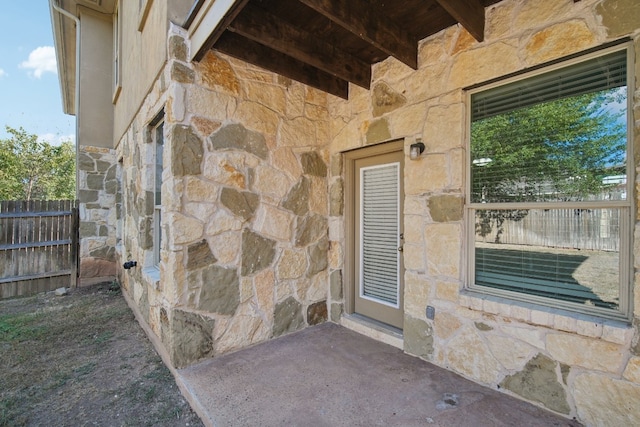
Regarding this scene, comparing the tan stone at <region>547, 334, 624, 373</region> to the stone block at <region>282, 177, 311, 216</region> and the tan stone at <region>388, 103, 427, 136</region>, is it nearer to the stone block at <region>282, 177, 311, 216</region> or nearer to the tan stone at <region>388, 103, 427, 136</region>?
the tan stone at <region>388, 103, 427, 136</region>

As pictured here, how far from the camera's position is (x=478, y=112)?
233 centimetres

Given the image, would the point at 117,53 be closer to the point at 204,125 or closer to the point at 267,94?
the point at 267,94

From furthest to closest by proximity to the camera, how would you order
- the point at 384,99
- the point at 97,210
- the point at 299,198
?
1. the point at 97,210
2. the point at 299,198
3. the point at 384,99

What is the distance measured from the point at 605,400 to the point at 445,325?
3.08ft

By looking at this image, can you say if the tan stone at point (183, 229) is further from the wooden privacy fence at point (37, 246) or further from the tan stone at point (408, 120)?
the wooden privacy fence at point (37, 246)

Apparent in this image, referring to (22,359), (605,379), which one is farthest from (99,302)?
(605,379)

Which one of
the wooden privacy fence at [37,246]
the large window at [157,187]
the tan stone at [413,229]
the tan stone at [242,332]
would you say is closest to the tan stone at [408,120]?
the tan stone at [413,229]

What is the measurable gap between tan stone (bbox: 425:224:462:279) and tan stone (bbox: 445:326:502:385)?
45cm

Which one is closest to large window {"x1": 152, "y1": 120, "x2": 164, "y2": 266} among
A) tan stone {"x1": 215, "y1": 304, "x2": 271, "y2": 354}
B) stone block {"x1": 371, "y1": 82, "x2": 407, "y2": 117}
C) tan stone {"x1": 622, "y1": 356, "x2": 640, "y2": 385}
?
tan stone {"x1": 215, "y1": 304, "x2": 271, "y2": 354}

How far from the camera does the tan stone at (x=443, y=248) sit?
2.33 metres

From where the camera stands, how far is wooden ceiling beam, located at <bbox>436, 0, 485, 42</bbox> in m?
1.84

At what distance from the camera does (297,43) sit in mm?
2430

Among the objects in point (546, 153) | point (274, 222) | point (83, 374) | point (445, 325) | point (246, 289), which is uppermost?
point (546, 153)

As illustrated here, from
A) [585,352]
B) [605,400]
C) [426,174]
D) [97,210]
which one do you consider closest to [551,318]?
[585,352]
